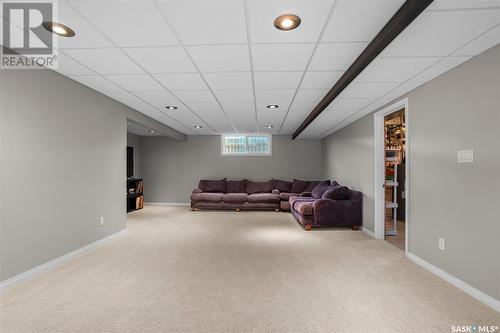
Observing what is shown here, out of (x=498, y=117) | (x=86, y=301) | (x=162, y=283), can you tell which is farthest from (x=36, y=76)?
(x=498, y=117)

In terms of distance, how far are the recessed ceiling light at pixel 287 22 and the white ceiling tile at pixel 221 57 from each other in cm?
42

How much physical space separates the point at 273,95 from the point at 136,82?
1.99 m

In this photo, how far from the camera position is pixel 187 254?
3.49 m

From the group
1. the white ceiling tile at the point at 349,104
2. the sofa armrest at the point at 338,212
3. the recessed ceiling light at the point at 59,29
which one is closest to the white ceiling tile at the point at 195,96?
the recessed ceiling light at the point at 59,29

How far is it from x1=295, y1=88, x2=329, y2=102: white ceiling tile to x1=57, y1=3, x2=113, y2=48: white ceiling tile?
252cm

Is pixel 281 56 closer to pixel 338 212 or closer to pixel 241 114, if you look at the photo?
pixel 241 114

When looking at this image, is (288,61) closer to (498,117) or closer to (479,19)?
(479,19)

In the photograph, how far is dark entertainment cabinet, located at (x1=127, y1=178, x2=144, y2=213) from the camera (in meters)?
7.18

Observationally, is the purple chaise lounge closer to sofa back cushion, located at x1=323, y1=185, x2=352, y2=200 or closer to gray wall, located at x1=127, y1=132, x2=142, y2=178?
sofa back cushion, located at x1=323, y1=185, x2=352, y2=200

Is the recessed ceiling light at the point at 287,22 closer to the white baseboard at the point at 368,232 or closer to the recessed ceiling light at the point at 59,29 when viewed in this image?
the recessed ceiling light at the point at 59,29

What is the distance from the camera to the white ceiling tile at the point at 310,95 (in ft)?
12.0

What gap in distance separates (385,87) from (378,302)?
8.59 ft

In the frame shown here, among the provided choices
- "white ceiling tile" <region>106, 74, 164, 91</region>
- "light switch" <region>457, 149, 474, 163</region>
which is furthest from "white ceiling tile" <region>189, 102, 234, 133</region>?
"light switch" <region>457, 149, 474, 163</region>

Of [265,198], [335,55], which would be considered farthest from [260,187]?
[335,55]
